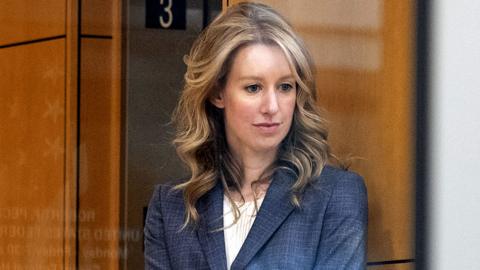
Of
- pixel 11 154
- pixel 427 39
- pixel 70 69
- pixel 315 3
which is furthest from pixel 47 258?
pixel 427 39

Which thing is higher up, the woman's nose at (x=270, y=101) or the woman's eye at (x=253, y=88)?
the woman's eye at (x=253, y=88)

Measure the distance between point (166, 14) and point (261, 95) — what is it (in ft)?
4.32

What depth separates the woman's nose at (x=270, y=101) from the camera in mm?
2178

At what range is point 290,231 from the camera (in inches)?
87.4

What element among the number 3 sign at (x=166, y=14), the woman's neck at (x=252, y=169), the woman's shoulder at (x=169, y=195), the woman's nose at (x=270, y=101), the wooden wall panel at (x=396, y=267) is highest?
the number 3 sign at (x=166, y=14)

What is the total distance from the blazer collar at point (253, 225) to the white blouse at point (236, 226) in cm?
1

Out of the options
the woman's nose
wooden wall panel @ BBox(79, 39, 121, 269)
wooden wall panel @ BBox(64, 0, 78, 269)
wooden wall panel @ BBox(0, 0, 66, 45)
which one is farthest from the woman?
wooden wall panel @ BBox(0, 0, 66, 45)

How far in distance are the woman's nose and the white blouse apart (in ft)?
0.81

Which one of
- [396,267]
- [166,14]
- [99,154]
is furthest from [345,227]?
[99,154]

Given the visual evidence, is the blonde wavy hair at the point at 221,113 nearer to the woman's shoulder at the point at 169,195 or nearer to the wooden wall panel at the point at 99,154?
the woman's shoulder at the point at 169,195

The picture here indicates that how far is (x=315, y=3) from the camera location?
2.05 m

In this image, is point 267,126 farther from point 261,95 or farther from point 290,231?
point 290,231

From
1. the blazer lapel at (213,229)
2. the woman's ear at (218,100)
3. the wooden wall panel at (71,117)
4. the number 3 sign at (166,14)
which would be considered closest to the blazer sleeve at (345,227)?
the blazer lapel at (213,229)

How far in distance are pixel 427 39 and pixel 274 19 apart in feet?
3.95
